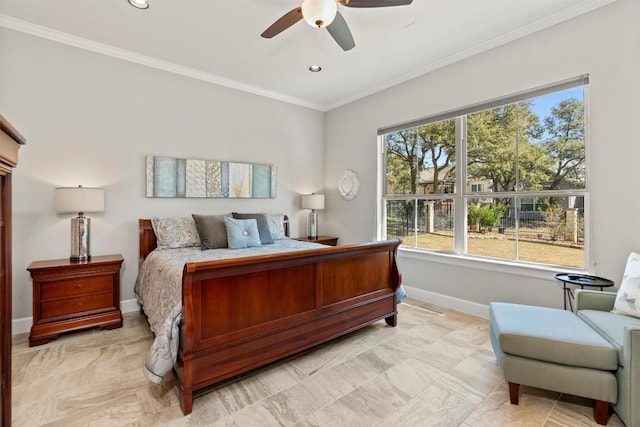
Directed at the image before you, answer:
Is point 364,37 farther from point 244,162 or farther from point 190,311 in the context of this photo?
point 190,311

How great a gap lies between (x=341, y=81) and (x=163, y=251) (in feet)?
10.3

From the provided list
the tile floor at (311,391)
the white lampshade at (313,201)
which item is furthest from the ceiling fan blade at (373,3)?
the white lampshade at (313,201)

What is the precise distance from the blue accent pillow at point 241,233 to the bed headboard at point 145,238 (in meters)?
0.87

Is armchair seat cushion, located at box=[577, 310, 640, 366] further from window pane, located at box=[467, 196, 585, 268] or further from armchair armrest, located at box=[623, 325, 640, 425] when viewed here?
window pane, located at box=[467, 196, 585, 268]

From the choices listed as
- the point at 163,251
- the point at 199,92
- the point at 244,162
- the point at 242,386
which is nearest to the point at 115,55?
the point at 199,92

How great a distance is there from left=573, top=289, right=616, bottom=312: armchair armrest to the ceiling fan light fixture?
105 inches

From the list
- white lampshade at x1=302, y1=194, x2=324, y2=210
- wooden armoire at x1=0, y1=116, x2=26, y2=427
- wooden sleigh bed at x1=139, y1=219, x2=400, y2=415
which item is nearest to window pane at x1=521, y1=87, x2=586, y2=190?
wooden sleigh bed at x1=139, y1=219, x2=400, y2=415

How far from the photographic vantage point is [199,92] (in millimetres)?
3898

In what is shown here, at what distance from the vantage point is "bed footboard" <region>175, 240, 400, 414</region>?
1.80 meters

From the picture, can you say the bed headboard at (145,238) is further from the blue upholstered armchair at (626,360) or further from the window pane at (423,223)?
the blue upholstered armchair at (626,360)

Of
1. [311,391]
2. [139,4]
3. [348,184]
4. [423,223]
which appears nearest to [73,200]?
[139,4]

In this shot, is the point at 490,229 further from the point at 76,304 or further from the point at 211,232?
the point at 76,304

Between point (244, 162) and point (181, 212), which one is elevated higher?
point (244, 162)

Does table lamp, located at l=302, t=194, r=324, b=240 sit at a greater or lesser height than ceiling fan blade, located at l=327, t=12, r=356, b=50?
lesser
